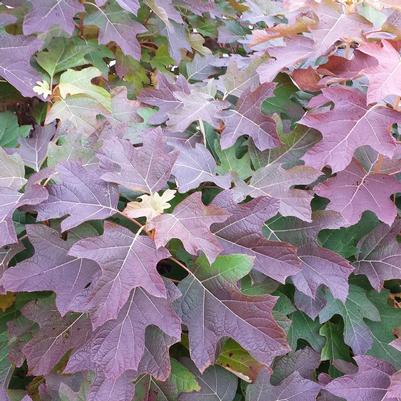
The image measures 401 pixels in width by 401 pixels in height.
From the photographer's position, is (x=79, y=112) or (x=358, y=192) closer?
A: (x=358, y=192)

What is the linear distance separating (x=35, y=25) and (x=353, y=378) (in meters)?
1.08

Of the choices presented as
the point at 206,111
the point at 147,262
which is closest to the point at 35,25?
the point at 206,111

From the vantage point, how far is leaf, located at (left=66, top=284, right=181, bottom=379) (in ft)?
2.77

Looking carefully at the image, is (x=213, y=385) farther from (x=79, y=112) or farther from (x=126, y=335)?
(x=79, y=112)

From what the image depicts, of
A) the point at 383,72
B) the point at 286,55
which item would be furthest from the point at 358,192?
the point at 286,55

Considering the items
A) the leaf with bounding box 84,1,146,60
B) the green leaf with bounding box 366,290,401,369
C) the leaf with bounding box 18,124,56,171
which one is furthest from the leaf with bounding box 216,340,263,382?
the leaf with bounding box 84,1,146,60

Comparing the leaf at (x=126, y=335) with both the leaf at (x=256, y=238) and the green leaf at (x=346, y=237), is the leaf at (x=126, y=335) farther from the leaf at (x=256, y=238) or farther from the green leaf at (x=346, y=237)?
the green leaf at (x=346, y=237)

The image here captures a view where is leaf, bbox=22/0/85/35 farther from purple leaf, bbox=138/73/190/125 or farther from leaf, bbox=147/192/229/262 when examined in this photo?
leaf, bbox=147/192/229/262

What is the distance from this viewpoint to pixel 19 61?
1.28 m

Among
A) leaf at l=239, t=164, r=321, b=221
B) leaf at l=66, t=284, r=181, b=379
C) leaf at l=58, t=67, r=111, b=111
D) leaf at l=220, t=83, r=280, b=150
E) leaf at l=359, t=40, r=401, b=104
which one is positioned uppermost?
leaf at l=359, t=40, r=401, b=104

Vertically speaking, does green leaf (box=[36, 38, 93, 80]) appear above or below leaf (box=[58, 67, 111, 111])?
above

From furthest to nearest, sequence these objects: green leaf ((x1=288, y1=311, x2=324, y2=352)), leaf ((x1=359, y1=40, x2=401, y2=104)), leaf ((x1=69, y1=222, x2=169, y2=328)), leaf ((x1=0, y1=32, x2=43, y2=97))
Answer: leaf ((x1=0, y1=32, x2=43, y2=97))
green leaf ((x1=288, y1=311, x2=324, y2=352))
leaf ((x1=359, y1=40, x2=401, y2=104))
leaf ((x1=69, y1=222, x2=169, y2=328))

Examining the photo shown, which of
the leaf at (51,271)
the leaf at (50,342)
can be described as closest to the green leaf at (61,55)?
the leaf at (51,271)

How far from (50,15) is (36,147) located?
0.38 m
